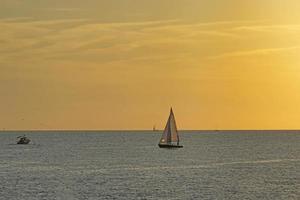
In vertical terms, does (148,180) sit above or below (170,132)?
below

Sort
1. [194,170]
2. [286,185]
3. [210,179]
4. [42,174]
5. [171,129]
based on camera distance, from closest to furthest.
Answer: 1. [286,185]
2. [210,179]
3. [42,174]
4. [194,170]
5. [171,129]

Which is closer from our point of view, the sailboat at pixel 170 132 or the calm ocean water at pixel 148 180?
the calm ocean water at pixel 148 180

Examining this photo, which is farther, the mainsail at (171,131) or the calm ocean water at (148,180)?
the mainsail at (171,131)

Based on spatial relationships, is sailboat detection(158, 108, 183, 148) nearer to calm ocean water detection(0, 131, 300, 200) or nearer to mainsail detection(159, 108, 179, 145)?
mainsail detection(159, 108, 179, 145)

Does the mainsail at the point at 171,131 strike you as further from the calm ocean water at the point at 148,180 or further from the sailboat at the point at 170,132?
the calm ocean water at the point at 148,180

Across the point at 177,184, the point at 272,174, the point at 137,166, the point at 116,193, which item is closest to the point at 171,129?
the point at 137,166

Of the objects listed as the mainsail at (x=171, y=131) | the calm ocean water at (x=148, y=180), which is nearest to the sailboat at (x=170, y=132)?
the mainsail at (x=171, y=131)

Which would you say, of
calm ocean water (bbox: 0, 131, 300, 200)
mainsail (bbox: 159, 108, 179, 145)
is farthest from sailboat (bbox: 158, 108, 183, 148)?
calm ocean water (bbox: 0, 131, 300, 200)

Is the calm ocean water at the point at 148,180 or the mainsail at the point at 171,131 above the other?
the mainsail at the point at 171,131

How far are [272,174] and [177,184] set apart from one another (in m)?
26.8

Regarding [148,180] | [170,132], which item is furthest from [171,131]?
[148,180]

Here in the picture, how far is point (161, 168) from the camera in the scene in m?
→ 137

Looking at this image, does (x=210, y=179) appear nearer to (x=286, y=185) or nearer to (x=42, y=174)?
(x=286, y=185)

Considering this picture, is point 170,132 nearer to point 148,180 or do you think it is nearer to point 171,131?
point 171,131
